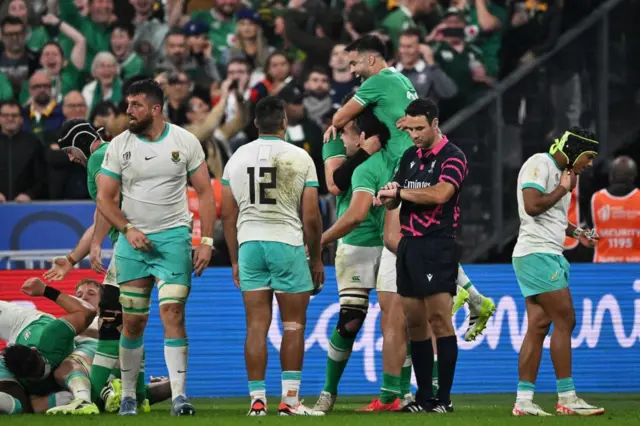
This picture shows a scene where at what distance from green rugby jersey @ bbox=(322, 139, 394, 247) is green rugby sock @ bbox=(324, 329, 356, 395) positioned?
0.86 metres

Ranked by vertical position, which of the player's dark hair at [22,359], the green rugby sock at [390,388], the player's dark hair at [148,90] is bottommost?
the green rugby sock at [390,388]

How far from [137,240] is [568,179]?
356 cm

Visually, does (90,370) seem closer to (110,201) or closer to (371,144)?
(110,201)

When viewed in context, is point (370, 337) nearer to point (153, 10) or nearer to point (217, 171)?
point (217, 171)

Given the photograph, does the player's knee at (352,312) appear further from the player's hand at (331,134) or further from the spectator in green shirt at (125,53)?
the spectator in green shirt at (125,53)

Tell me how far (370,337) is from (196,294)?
1.95m

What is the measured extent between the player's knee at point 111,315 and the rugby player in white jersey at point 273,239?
3.94 feet

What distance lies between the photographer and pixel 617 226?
54.3 feet

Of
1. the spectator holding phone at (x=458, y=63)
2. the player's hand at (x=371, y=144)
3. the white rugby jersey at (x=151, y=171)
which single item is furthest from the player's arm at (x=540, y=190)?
the spectator holding phone at (x=458, y=63)

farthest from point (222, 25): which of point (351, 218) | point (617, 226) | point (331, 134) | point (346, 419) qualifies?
point (346, 419)

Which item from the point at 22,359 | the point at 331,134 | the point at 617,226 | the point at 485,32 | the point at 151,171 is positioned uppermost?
the point at 485,32

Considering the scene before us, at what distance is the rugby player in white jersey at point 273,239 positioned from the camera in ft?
36.3

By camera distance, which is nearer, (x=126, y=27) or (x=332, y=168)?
(x=332, y=168)

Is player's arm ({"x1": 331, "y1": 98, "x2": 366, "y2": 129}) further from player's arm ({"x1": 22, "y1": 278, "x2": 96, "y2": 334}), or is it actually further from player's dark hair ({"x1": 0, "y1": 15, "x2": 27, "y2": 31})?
player's dark hair ({"x1": 0, "y1": 15, "x2": 27, "y2": 31})
